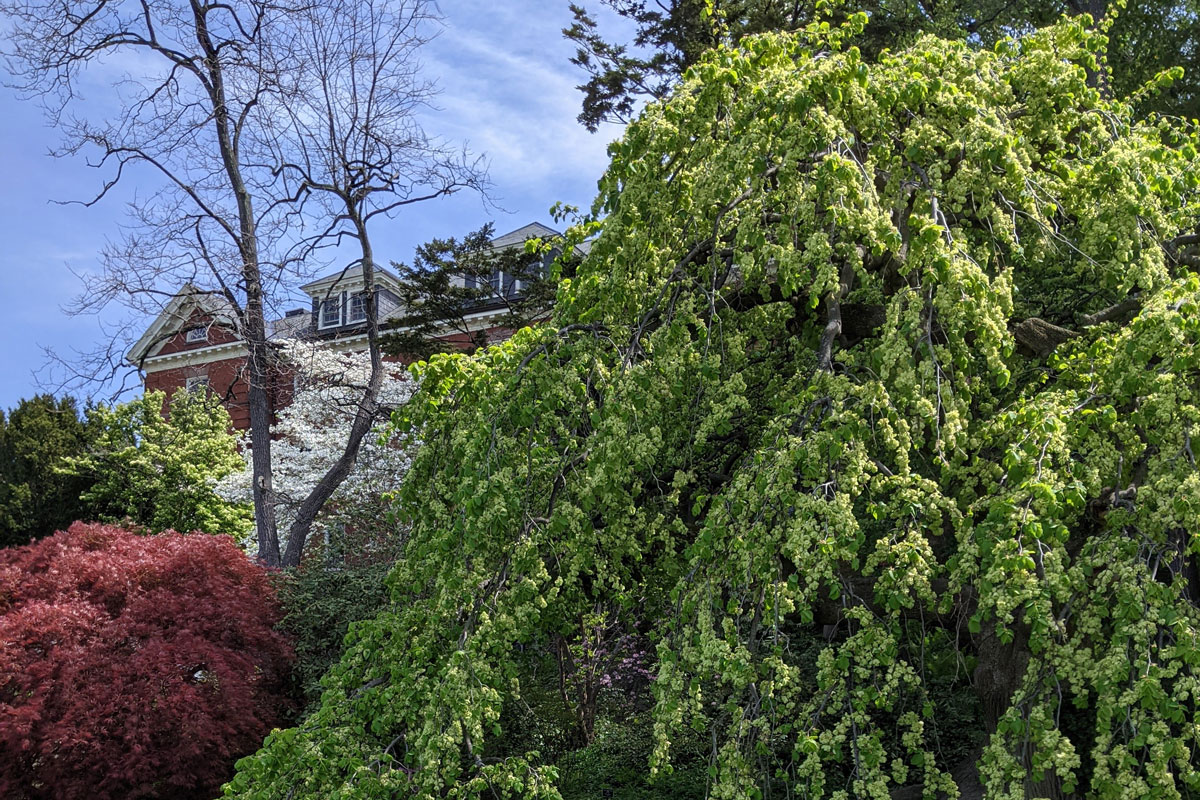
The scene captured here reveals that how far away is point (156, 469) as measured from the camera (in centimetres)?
2002

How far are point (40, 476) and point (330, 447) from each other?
25.2 ft

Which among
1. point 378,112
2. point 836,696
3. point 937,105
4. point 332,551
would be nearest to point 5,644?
point 332,551

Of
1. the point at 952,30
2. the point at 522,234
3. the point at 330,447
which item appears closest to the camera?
the point at 952,30

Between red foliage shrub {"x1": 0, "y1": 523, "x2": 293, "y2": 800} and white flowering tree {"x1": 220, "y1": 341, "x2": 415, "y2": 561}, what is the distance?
14.3 ft

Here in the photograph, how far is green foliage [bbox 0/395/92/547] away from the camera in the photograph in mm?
19656

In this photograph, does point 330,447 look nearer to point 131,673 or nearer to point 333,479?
point 333,479

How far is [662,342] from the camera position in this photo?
4695 mm

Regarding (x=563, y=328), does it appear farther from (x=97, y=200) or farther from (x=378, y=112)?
(x=97, y=200)

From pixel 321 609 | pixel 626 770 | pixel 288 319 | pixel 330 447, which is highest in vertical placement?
pixel 288 319

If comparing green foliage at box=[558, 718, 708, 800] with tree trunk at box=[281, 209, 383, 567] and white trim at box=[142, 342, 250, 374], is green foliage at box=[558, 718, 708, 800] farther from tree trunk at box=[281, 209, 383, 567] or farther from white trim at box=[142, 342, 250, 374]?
white trim at box=[142, 342, 250, 374]

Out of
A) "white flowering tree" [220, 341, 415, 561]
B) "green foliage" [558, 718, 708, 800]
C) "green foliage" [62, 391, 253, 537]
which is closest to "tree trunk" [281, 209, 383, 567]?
"white flowering tree" [220, 341, 415, 561]

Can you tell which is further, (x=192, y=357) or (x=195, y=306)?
(x=192, y=357)

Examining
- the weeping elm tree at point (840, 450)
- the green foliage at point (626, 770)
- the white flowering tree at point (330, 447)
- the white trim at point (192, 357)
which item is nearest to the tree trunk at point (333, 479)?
the white flowering tree at point (330, 447)

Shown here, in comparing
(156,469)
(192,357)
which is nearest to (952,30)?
(156,469)
